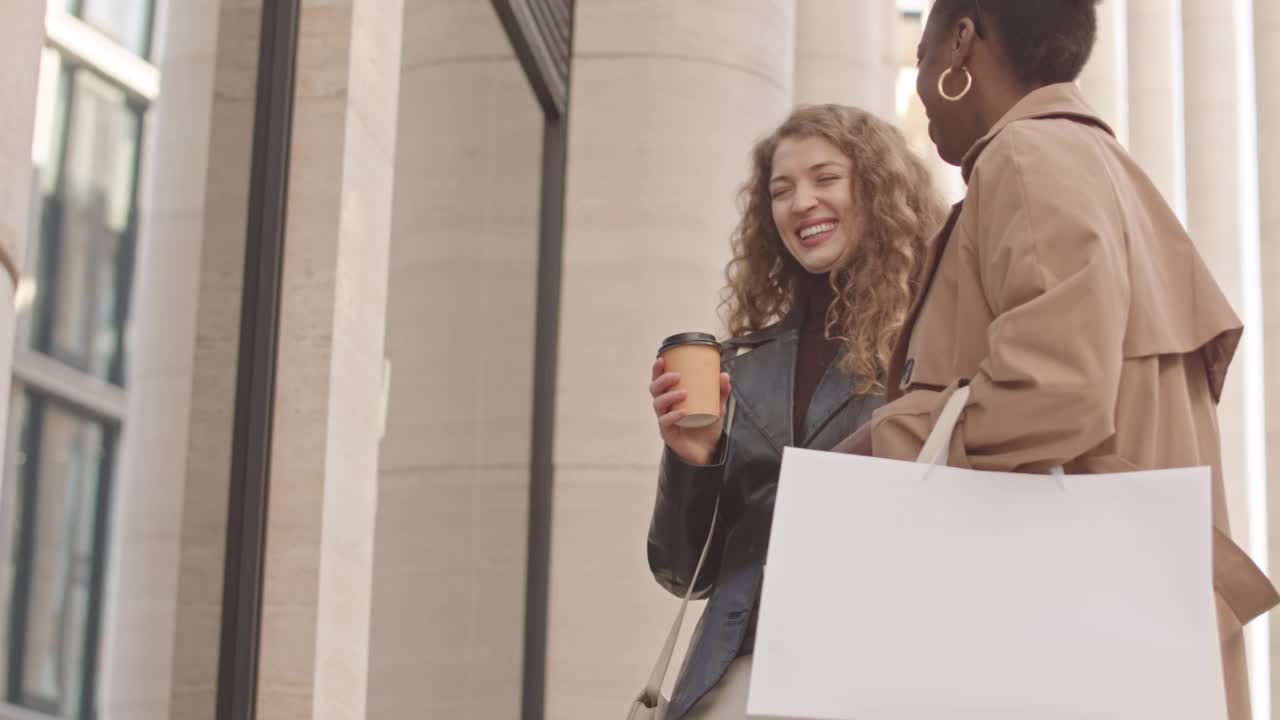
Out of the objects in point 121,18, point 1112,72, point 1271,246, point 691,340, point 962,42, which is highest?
point 1112,72

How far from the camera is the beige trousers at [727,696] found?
3674mm

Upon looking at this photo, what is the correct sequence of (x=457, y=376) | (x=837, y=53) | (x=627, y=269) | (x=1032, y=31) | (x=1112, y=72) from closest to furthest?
(x=1032, y=31)
(x=457, y=376)
(x=627, y=269)
(x=837, y=53)
(x=1112, y=72)

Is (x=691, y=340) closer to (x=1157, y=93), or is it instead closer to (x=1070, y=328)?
(x=1070, y=328)

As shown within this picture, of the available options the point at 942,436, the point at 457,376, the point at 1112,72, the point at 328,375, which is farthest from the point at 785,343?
the point at 1112,72

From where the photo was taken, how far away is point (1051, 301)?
2.53 meters

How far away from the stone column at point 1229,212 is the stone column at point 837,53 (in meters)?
10.5

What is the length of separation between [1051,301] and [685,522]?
4.97 feet

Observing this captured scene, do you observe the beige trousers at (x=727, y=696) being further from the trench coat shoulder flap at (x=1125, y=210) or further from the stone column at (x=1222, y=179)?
the stone column at (x=1222, y=179)

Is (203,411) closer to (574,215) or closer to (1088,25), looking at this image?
(1088,25)

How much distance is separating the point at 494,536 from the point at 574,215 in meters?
1.90

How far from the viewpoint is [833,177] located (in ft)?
14.3

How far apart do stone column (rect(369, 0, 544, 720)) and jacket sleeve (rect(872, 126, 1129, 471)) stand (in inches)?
142

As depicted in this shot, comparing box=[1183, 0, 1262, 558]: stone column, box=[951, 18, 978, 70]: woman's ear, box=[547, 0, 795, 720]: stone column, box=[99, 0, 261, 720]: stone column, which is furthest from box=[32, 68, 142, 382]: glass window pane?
box=[1183, 0, 1262, 558]: stone column

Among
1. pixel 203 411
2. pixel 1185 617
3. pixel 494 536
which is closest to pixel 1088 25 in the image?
pixel 1185 617
